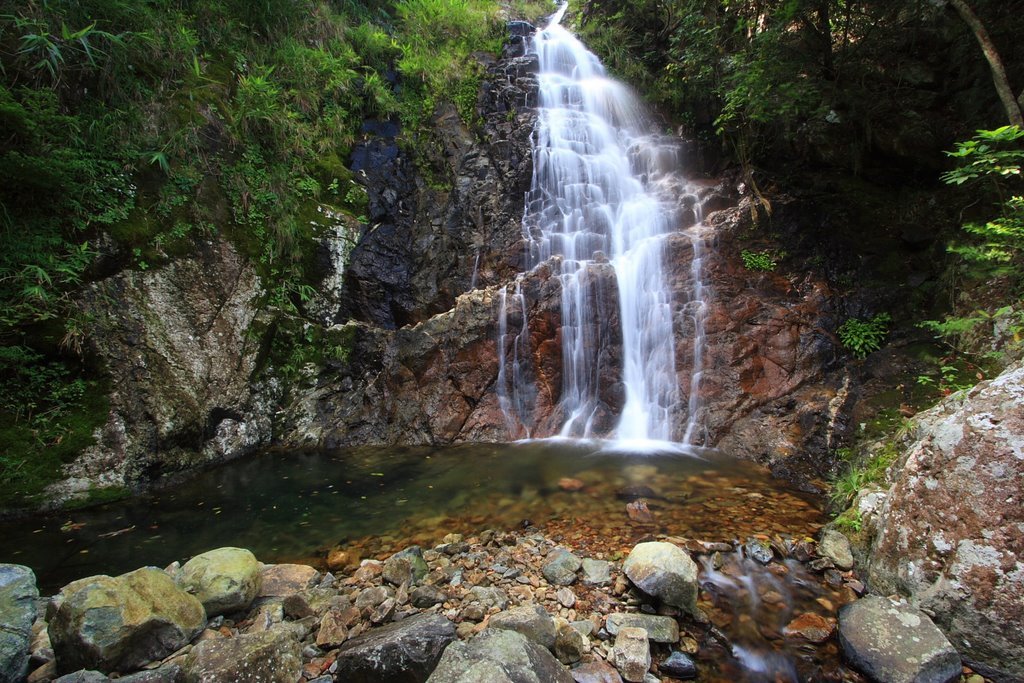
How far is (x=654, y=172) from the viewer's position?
417 inches

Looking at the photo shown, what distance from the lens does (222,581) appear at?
11.2ft

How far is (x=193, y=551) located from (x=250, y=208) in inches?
230

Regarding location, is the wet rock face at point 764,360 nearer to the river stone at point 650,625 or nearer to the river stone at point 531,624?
the river stone at point 650,625

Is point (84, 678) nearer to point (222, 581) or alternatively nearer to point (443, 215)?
point (222, 581)

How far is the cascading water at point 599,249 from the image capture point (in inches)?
303

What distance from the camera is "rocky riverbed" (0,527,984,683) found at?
2.59m

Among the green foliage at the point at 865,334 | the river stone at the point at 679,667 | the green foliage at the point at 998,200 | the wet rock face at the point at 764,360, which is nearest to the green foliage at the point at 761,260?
the wet rock face at the point at 764,360

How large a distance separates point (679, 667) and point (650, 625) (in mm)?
284

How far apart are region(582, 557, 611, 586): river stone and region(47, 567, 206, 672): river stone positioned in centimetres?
290

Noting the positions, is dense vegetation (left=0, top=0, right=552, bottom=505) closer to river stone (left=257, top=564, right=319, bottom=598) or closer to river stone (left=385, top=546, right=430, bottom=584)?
river stone (left=257, top=564, right=319, bottom=598)

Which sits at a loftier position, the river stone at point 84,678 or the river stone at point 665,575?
the river stone at point 665,575

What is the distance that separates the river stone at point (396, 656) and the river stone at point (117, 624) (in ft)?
4.05

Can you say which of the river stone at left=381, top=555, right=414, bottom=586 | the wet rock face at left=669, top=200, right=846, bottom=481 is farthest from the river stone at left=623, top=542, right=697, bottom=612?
the wet rock face at left=669, top=200, right=846, bottom=481

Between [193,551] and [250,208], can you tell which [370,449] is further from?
[250,208]
